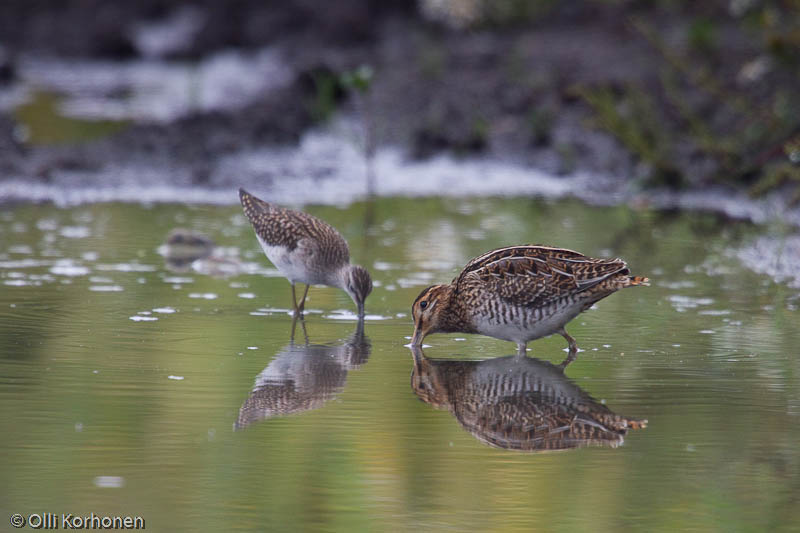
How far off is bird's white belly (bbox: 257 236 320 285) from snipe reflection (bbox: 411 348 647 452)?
77.5 inches

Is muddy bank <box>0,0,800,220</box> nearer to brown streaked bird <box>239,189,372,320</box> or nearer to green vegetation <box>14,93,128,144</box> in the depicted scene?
green vegetation <box>14,93,128,144</box>

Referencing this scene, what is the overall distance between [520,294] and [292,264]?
248 cm

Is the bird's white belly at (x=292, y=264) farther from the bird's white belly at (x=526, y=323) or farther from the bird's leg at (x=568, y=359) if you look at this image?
the bird's leg at (x=568, y=359)

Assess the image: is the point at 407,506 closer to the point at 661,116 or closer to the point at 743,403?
the point at 743,403

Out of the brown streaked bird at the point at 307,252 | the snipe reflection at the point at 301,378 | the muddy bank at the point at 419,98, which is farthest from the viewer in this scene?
the muddy bank at the point at 419,98

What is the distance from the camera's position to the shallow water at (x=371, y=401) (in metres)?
5.89

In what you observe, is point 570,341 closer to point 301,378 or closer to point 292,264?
point 301,378

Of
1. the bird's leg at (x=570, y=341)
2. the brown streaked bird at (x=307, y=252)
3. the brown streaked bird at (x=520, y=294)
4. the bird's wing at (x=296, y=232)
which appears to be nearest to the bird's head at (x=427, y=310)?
the brown streaked bird at (x=520, y=294)

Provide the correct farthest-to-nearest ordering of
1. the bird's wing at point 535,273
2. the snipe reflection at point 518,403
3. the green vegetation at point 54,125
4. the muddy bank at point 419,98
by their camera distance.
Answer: the green vegetation at point 54,125 → the muddy bank at point 419,98 → the bird's wing at point 535,273 → the snipe reflection at point 518,403

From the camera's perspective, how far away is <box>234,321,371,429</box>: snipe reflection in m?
7.44

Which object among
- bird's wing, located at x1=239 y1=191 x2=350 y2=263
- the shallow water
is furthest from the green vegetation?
bird's wing, located at x1=239 y1=191 x2=350 y2=263

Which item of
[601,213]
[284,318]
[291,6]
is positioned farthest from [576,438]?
[291,6]

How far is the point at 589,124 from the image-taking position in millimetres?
18562

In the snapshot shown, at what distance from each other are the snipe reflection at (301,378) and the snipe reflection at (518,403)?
0.43m
